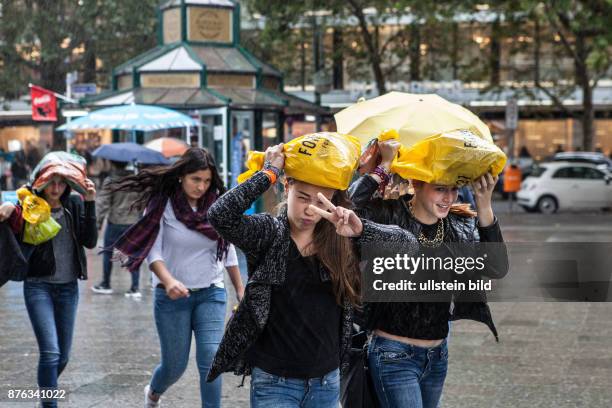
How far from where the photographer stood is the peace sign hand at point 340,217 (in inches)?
154

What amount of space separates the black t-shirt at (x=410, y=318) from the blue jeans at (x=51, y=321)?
2.52 metres

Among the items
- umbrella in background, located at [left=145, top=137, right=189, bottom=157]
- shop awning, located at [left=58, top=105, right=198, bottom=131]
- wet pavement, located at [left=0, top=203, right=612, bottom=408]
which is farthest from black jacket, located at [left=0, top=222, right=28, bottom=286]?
shop awning, located at [left=58, top=105, right=198, bottom=131]

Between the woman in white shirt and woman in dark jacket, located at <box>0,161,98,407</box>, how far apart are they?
498mm

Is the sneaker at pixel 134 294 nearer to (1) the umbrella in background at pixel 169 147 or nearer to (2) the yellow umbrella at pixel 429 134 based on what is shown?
(1) the umbrella in background at pixel 169 147

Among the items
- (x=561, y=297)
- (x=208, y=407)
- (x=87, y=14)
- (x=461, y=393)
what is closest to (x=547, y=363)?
(x=461, y=393)

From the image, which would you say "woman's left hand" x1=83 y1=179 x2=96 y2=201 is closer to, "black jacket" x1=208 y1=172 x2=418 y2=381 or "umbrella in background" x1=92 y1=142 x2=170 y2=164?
"black jacket" x1=208 y1=172 x2=418 y2=381

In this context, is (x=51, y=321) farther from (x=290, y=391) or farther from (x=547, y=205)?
(x=547, y=205)

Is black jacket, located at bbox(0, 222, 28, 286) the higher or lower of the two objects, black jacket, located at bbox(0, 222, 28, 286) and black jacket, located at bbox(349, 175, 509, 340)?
the lower

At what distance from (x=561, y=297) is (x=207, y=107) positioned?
43.3 ft

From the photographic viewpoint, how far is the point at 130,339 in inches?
371

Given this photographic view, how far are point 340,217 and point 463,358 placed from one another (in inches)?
194

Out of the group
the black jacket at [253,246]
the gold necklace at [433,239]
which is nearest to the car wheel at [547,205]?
the gold necklace at [433,239]

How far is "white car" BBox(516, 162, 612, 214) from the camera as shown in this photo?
27297 mm

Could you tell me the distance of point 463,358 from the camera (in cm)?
854
